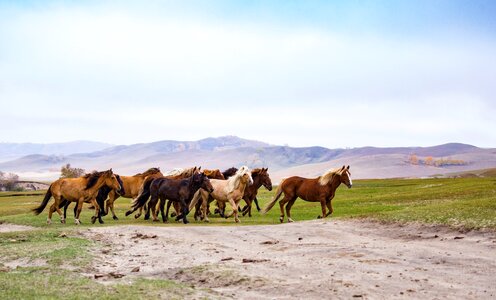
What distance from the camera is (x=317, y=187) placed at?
28.6 meters

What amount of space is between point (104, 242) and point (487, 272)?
39.8 ft

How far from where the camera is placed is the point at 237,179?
29.1m

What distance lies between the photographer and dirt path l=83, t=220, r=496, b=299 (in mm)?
12867

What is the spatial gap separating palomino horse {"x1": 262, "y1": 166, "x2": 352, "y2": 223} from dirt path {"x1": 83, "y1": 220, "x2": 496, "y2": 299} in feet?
12.4

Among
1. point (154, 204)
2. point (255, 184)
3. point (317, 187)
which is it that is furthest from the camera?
point (255, 184)

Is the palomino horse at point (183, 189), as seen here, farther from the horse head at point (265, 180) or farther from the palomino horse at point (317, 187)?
the horse head at point (265, 180)

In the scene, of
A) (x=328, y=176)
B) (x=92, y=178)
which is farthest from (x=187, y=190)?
(x=328, y=176)

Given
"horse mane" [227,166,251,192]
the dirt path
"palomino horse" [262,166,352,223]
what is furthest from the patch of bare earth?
"palomino horse" [262,166,352,223]

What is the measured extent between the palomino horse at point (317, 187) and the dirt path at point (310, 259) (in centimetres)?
379

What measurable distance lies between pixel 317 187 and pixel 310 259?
1251cm

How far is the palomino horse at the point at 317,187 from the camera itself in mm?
28406

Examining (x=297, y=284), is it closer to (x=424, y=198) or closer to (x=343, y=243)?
(x=343, y=243)

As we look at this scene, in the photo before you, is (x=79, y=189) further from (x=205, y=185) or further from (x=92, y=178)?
(x=205, y=185)

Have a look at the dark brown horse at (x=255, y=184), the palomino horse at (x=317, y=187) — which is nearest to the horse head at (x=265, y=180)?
the dark brown horse at (x=255, y=184)
